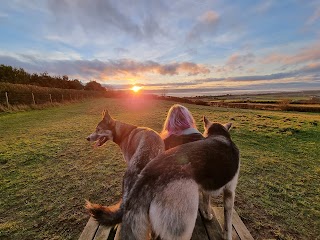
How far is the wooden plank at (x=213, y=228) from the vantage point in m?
3.11

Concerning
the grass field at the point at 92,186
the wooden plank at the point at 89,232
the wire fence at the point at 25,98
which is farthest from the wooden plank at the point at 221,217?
the wire fence at the point at 25,98

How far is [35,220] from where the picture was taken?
4.18m

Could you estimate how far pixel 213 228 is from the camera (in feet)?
10.8

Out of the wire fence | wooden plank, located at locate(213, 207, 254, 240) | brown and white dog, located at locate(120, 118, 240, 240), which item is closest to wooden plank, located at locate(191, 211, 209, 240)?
wooden plank, located at locate(213, 207, 254, 240)

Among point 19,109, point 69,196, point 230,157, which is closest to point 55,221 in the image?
point 69,196

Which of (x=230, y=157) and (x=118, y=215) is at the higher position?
(x=230, y=157)

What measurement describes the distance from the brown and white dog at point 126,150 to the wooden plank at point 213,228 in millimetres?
1464

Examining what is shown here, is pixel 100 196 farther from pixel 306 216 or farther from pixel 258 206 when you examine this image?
pixel 306 216

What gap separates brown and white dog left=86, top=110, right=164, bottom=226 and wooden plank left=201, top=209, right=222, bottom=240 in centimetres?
146

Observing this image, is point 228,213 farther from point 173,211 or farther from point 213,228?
point 173,211

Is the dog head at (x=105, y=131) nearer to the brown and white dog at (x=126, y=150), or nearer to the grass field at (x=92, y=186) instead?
the brown and white dog at (x=126, y=150)

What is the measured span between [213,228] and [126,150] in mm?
2617

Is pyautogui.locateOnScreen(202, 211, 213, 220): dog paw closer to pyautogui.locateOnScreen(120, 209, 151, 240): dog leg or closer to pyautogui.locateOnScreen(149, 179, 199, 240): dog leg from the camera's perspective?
pyautogui.locateOnScreen(149, 179, 199, 240): dog leg

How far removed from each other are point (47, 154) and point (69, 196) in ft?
12.6
